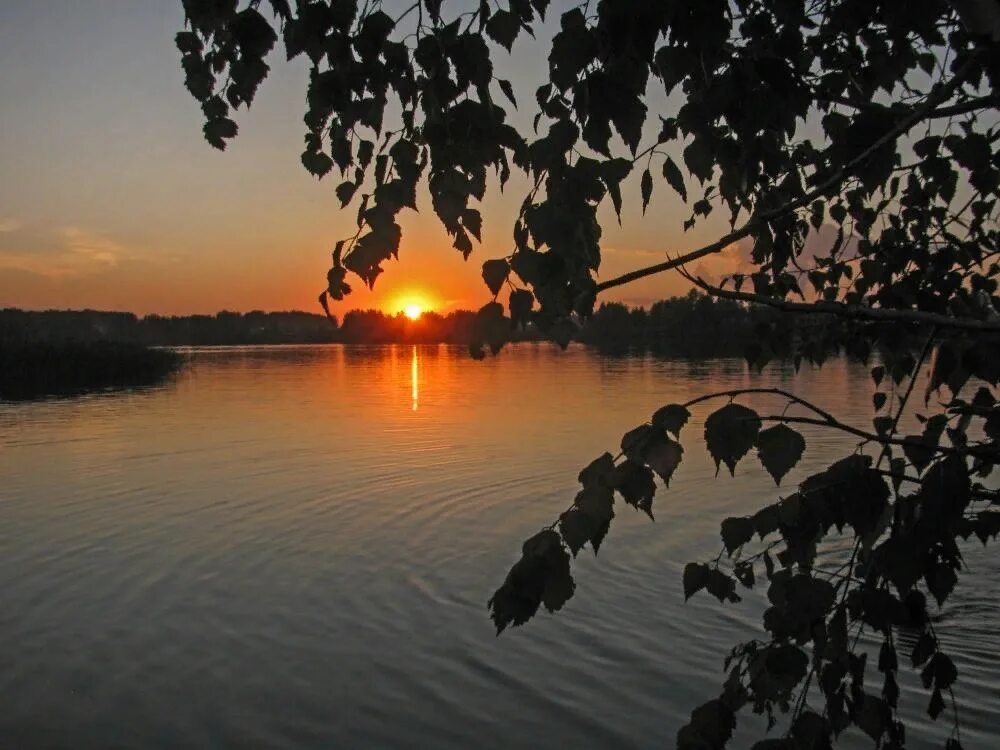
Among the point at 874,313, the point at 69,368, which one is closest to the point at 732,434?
the point at 874,313

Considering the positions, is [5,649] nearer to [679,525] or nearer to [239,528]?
[239,528]

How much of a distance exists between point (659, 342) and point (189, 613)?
98402mm

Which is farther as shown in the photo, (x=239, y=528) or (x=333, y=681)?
(x=239, y=528)

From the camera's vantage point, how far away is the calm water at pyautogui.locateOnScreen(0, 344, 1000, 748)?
6.16 m

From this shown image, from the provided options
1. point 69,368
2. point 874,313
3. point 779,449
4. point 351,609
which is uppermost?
point 874,313

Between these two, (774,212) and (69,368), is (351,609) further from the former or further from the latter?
(69,368)

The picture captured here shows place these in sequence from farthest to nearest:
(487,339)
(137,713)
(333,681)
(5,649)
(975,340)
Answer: (5,649) → (333,681) → (137,713) → (975,340) → (487,339)

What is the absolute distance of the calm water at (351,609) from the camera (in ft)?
20.2

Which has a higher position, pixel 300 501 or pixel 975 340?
pixel 975 340

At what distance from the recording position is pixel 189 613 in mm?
8383

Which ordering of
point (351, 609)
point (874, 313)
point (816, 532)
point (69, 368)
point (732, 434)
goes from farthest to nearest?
point (69, 368) < point (351, 609) < point (816, 532) < point (732, 434) < point (874, 313)

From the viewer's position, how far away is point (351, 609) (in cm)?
848

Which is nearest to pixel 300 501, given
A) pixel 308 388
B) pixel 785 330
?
pixel 785 330

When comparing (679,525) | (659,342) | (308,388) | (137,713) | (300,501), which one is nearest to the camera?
(137,713)
